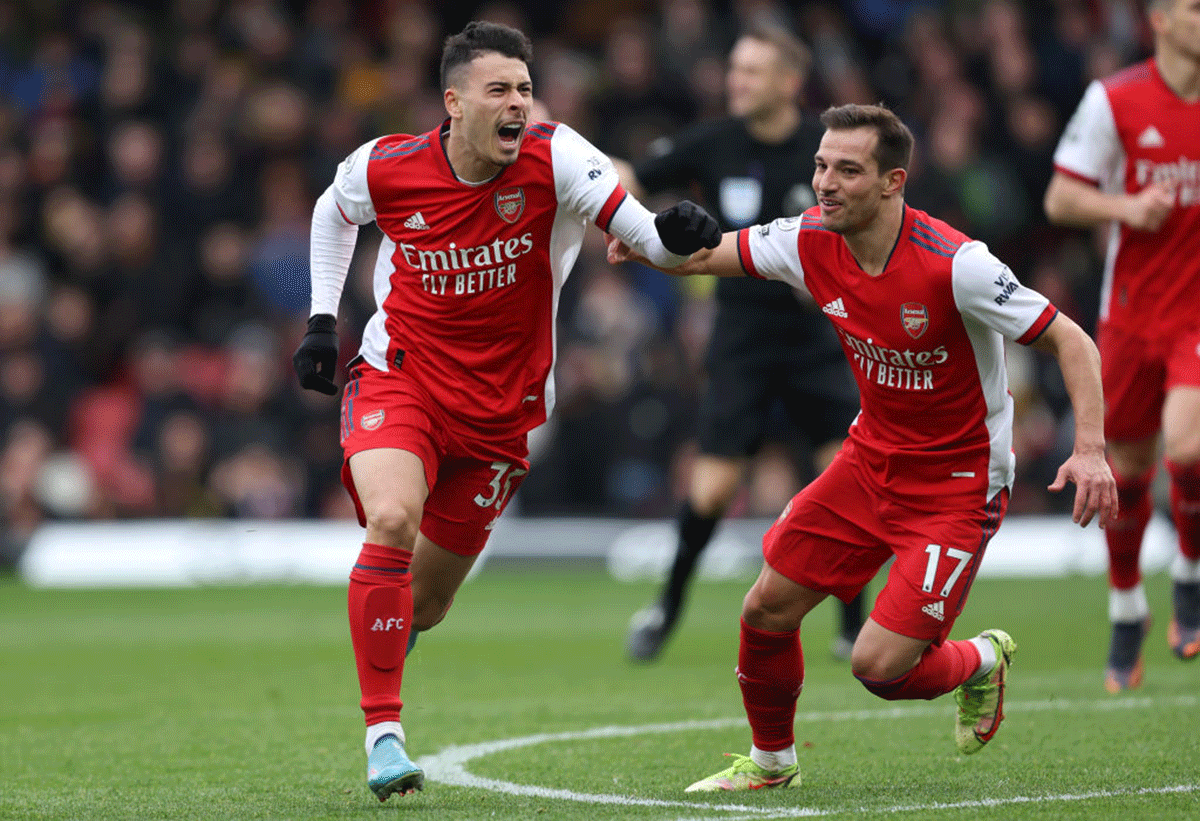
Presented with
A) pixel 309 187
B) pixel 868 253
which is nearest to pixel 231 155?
pixel 309 187

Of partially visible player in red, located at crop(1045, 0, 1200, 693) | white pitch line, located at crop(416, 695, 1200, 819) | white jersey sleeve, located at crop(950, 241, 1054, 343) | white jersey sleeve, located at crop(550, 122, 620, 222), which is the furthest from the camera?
partially visible player in red, located at crop(1045, 0, 1200, 693)

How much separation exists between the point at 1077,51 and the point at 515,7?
6.00m

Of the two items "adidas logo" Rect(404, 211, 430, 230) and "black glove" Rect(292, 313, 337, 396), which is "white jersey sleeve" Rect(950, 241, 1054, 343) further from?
"black glove" Rect(292, 313, 337, 396)

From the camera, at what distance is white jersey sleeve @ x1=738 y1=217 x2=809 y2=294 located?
5.41 m

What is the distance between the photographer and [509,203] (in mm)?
5594

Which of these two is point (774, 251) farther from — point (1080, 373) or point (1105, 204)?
point (1105, 204)

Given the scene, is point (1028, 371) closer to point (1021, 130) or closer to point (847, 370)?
point (1021, 130)

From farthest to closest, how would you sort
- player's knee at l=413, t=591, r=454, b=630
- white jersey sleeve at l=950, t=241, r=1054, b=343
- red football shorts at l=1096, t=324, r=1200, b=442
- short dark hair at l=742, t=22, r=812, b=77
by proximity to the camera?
1. short dark hair at l=742, t=22, r=812, b=77
2. red football shorts at l=1096, t=324, r=1200, b=442
3. player's knee at l=413, t=591, r=454, b=630
4. white jersey sleeve at l=950, t=241, r=1054, b=343

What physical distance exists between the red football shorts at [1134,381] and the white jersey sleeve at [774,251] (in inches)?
94.7

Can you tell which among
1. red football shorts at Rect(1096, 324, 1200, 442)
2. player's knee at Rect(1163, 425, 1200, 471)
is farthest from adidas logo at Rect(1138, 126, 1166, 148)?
player's knee at Rect(1163, 425, 1200, 471)

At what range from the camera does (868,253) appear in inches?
207

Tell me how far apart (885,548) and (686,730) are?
55.2 inches

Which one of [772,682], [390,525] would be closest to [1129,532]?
[772,682]

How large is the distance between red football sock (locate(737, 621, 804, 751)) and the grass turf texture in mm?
198
